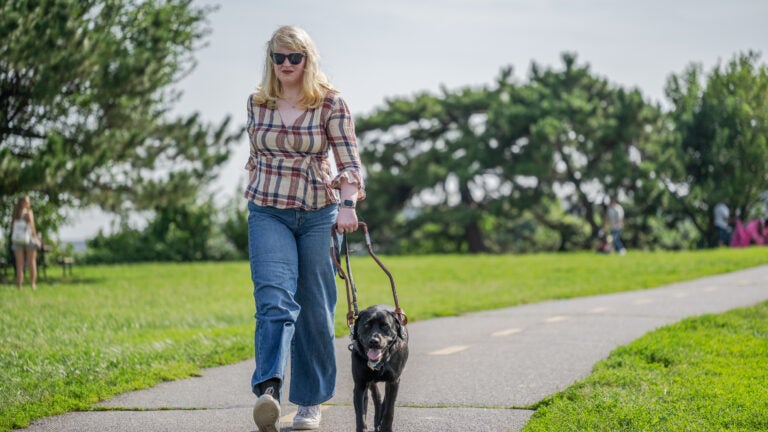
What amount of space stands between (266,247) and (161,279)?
1642cm

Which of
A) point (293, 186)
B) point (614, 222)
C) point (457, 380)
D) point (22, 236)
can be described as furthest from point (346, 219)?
point (614, 222)

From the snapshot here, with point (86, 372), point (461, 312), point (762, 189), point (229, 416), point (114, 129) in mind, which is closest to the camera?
point (229, 416)

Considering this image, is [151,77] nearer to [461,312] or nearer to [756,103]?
[461,312]

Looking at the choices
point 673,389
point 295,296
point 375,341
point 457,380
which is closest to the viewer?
point 375,341

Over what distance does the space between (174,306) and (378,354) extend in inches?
412

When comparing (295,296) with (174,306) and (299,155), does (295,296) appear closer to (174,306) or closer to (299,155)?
(299,155)

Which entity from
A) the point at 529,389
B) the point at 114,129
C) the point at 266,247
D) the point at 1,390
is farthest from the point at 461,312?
the point at 114,129

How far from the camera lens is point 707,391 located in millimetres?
5676

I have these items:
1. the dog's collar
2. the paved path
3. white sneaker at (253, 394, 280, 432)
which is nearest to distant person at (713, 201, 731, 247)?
the paved path

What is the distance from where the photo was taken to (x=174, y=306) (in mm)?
14352

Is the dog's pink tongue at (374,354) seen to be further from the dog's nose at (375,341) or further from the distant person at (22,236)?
the distant person at (22,236)

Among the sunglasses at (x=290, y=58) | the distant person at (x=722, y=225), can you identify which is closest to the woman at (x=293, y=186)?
the sunglasses at (x=290, y=58)

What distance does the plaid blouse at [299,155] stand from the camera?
480cm

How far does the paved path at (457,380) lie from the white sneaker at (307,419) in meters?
0.06
